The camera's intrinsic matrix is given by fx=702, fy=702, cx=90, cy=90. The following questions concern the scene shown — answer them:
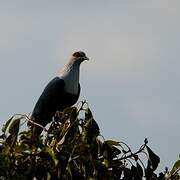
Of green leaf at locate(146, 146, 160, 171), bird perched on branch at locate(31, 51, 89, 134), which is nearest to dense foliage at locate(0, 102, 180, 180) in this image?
green leaf at locate(146, 146, 160, 171)

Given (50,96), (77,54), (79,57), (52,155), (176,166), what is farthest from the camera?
(77,54)

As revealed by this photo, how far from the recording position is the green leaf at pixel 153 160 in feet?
16.8

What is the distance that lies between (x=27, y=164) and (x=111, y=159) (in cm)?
60

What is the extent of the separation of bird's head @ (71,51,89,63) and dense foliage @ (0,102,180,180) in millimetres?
6047

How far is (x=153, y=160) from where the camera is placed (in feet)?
16.9

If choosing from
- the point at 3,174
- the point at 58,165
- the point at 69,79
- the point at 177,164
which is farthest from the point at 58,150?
the point at 69,79

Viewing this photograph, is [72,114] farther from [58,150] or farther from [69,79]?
[69,79]

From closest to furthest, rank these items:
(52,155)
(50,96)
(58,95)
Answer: (52,155) < (58,95) < (50,96)

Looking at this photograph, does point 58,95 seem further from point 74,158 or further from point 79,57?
point 74,158

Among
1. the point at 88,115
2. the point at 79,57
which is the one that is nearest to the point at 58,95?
the point at 79,57

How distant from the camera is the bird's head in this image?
11.3 metres

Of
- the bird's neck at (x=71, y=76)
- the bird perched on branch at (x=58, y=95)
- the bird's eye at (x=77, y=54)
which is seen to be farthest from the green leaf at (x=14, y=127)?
the bird's eye at (x=77, y=54)

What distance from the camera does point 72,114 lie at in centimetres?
521

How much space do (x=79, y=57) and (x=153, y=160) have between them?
20.8ft
